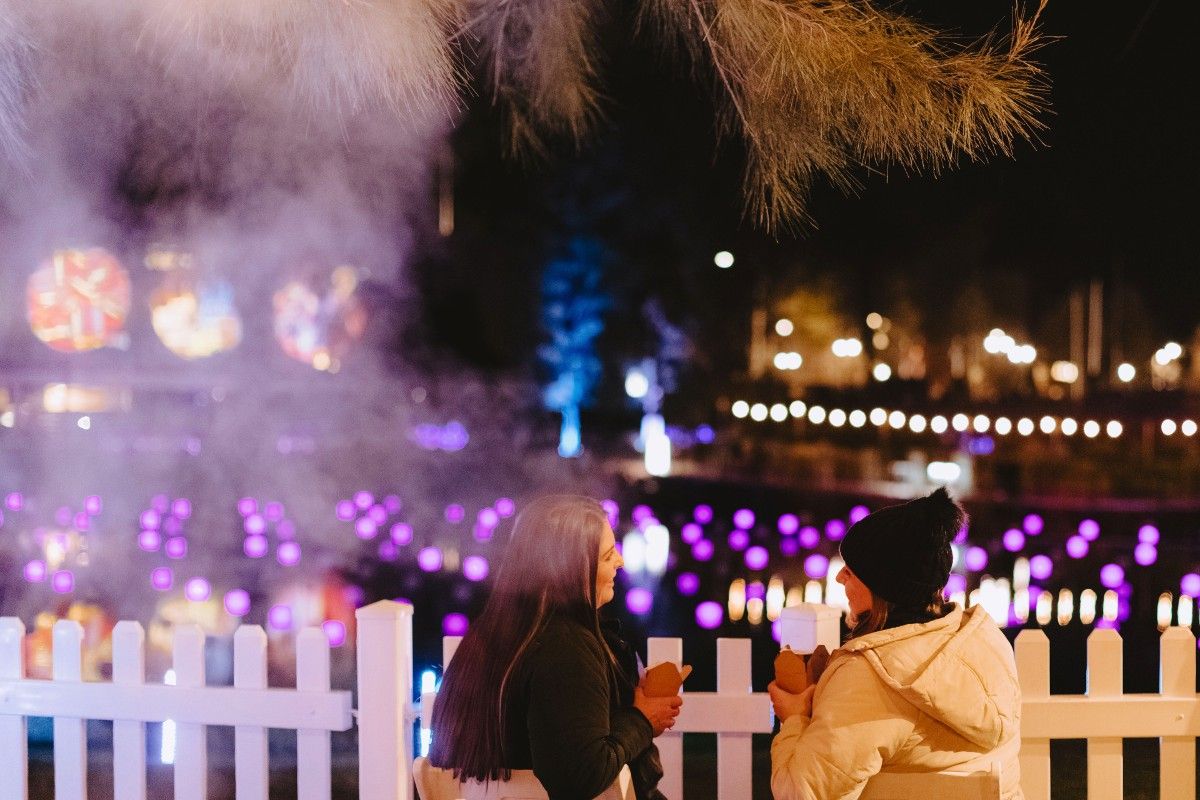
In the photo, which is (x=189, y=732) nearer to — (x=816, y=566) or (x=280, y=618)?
(x=280, y=618)

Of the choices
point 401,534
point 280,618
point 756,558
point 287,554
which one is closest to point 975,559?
point 756,558

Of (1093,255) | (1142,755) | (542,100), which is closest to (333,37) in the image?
(542,100)

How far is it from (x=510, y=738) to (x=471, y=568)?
6.14 meters

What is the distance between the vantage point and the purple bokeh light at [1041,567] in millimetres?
7781

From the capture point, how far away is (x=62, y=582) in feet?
24.3

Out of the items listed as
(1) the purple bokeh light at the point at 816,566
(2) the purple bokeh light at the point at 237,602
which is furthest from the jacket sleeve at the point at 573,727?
(1) the purple bokeh light at the point at 816,566

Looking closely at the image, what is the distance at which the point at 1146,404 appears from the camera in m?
12.0

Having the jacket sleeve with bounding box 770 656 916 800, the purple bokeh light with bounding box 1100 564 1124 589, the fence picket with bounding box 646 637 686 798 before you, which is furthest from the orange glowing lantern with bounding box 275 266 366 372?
the jacket sleeve with bounding box 770 656 916 800

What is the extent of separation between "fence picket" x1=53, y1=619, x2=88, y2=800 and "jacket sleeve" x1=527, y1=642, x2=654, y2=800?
1604 millimetres

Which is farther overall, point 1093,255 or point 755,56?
point 1093,255

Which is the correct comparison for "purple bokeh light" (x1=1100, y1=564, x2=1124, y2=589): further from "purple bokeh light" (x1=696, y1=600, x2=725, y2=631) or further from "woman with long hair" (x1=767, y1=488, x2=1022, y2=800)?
"woman with long hair" (x1=767, y1=488, x2=1022, y2=800)

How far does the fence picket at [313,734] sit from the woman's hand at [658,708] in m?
0.99

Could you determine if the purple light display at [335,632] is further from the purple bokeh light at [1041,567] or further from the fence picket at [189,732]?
the purple bokeh light at [1041,567]

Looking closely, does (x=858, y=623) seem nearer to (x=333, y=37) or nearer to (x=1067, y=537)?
(x=333, y=37)
